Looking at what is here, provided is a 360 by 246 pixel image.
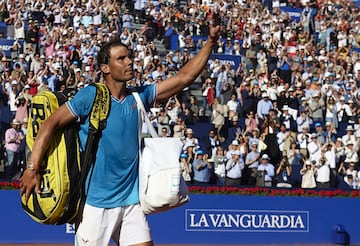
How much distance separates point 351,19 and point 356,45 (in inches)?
86.6

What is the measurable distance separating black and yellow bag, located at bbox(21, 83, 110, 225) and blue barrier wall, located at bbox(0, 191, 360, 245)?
11.3 m

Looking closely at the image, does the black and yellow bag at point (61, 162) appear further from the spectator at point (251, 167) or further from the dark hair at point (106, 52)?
the spectator at point (251, 167)

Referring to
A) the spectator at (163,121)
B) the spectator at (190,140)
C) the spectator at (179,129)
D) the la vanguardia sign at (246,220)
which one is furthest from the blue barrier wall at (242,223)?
the spectator at (163,121)

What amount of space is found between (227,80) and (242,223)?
5304 millimetres

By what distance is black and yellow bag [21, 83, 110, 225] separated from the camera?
5.95 meters

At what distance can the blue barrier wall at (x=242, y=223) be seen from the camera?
1819cm

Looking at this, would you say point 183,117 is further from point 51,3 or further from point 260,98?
point 51,3

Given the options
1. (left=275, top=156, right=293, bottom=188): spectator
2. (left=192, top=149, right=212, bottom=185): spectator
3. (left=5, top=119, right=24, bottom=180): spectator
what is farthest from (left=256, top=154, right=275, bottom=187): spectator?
(left=5, top=119, right=24, bottom=180): spectator

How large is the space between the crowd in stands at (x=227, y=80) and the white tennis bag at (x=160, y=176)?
11.2 meters

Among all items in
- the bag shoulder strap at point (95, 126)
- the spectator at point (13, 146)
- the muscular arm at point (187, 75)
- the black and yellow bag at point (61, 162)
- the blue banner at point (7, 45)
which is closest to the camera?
the black and yellow bag at point (61, 162)

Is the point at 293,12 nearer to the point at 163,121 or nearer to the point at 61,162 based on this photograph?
the point at 163,121

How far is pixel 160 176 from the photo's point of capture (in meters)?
6.14

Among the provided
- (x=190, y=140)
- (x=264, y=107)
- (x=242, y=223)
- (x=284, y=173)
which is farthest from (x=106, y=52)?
(x=264, y=107)

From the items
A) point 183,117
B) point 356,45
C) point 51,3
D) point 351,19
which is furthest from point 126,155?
point 351,19
